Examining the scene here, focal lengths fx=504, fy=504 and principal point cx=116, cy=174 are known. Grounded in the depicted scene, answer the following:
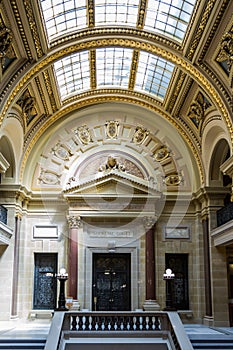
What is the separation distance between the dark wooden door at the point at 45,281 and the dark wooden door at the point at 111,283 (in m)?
1.83

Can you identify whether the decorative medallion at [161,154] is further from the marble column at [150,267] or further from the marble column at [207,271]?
the marble column at [207,271]

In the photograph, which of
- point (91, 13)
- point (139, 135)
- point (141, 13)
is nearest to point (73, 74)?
point (139, 135)

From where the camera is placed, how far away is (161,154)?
2392cm

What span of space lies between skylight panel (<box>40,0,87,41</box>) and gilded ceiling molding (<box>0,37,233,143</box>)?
0.69 meters

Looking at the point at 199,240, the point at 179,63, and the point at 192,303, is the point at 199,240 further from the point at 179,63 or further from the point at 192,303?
the point at 179,63

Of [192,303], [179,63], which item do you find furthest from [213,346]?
[179,63]

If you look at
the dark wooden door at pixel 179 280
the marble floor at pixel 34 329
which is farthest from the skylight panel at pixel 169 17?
the marble floor at pixel 34 329

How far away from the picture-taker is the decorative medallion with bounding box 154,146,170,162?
78.3 feet

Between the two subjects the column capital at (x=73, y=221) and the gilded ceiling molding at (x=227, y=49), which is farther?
the column capital at (x=73, y=221)

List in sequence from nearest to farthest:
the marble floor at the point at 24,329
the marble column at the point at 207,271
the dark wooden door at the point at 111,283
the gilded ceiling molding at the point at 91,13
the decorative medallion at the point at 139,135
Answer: the marble floor at the point at 24,329 → the gilded ceiling molding at the point at 91,13 → the marble column at the point at 207,271 → the dark wooden door at the point at 111,283 → the decorative medallion at the point at 139,135

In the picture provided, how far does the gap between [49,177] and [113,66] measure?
5.92m

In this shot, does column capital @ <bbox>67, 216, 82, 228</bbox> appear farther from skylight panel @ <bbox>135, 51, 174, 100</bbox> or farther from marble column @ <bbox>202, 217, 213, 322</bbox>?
skylight panel @ <bbox>135, 51, 174, 100</bbox>

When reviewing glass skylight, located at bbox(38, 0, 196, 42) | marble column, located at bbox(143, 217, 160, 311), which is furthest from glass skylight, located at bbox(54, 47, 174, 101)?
marble column, located at bbox(143, 217, 160, 311)

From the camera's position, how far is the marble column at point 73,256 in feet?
71.3
